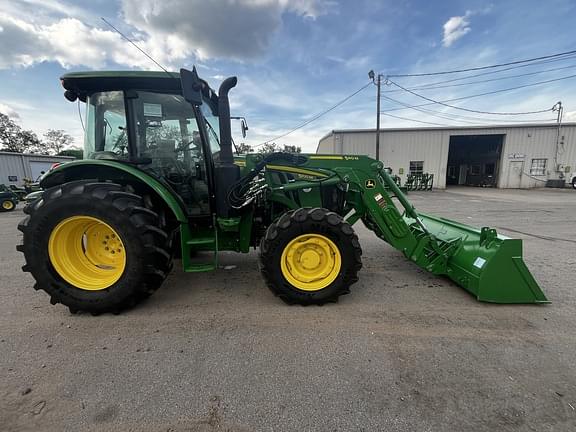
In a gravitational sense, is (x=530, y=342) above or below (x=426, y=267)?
below

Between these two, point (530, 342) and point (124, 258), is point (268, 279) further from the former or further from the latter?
point (530, 342)

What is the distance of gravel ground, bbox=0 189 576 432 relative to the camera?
167 centimetres

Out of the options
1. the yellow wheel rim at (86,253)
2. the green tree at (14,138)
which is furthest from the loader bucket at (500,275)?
the green tree at (14,138)

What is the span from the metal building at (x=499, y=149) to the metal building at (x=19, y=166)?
24.0m

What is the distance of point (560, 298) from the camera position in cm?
315

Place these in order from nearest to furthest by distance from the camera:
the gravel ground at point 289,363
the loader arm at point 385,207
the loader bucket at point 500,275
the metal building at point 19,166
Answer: the gravel ground at point 289,363 < the loader bucket at point 500,275 < the loader arm at point 385,207 < the metal building at point 19,166

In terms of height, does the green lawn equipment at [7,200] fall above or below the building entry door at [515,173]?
below

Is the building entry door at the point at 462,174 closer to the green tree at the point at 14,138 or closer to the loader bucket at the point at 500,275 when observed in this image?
the loader bucket at the point at 500,275

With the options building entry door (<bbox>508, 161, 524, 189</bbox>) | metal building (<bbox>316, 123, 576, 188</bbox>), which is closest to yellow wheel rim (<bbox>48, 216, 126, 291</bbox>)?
metal building (<bbox>316, 123, 576, 188</bbox>)

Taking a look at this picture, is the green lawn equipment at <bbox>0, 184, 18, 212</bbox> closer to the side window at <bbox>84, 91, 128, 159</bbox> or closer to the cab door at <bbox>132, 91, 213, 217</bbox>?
the side window at <bbox>84, 91, 128, 159</bbox>

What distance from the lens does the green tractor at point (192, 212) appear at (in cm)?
269

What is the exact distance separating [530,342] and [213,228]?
336 cm

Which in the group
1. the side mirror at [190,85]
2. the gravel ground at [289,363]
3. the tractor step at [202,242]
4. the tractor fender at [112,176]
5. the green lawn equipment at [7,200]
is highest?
the side mirror at [190,85]

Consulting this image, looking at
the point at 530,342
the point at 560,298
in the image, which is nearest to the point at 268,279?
the point at 530,342
